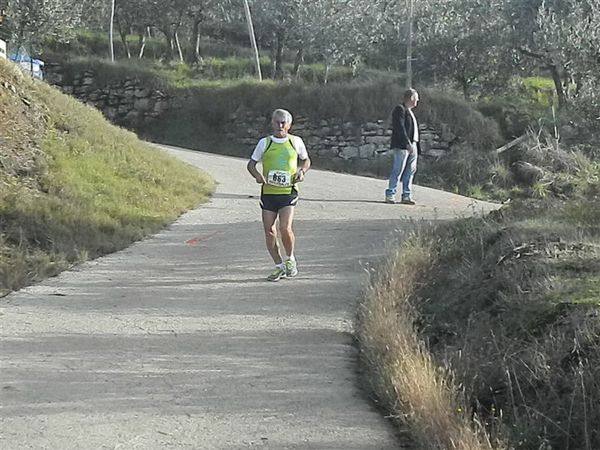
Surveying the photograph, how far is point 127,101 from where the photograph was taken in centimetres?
2944

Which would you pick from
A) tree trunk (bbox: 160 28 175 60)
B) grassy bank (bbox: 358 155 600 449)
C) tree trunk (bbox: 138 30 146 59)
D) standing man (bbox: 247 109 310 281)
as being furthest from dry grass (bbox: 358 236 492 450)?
tree trunk (bbox: 138 30 146 59)

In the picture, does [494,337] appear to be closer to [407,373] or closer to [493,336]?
[493,336]

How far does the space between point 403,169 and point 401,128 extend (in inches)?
26.5

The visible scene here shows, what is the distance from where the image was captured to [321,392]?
5.65 metres

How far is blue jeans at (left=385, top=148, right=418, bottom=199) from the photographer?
1424cm

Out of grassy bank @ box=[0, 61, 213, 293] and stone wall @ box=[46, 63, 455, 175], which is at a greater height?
stone wall @ box=[46, 63, 455, 175]

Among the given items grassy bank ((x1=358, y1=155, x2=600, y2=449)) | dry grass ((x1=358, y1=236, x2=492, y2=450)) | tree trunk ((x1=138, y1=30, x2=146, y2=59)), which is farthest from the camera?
tree trunk ((x1=138, y1=30, x2=146, y2=59))

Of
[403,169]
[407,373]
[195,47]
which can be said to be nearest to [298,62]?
[195,47]

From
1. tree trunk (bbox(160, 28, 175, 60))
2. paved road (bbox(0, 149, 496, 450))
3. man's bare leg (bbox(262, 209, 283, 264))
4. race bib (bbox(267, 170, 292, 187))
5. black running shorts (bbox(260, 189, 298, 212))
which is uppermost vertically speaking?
tree trunk (bbox(160, 28, 175, 60))

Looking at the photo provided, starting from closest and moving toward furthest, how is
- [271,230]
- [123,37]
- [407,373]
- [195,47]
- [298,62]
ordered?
[407,373] < [271,230] < [298,62] < [195,47] < [123,37]

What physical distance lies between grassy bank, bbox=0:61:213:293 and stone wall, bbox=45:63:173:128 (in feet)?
39.4

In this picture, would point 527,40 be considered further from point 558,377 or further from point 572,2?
point 558,377

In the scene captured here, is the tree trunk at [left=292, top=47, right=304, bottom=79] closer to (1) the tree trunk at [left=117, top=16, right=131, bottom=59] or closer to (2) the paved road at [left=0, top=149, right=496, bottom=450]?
(1) the tree trunk at [left=117, top=16, right=131, bottom=59]

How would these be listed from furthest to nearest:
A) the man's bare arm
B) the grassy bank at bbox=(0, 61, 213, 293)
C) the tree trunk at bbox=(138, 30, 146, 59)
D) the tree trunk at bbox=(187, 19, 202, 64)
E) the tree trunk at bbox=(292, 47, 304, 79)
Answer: the tree trunk at bbox=(138, 30, 146, 59)
the tree trunk at bbox=(187, 19, 202, 64)
the tree trunk at bbox=(292, 47, 304, 79)
the grassy bank at bbox=(0, 61, 213, 293)
the man's bare arm
